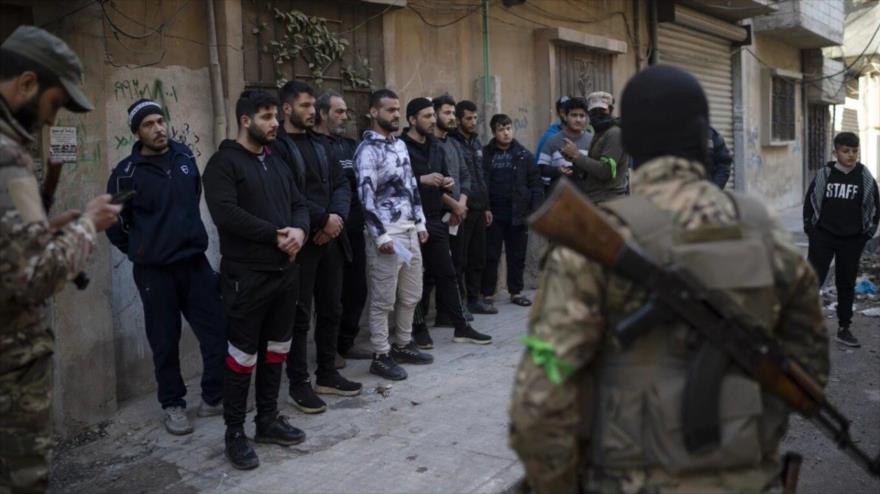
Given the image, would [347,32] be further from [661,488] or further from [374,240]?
[661,488]

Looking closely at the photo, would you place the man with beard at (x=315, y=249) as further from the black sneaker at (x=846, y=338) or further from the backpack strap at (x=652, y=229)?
the black sneaker at (x=846, y=338)

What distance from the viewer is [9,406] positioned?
2.54 m

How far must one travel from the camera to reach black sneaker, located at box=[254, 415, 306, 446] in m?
4.36

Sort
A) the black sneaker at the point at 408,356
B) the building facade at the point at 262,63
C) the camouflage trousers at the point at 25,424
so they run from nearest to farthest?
1. the camouflage trousers at the point at 25,424
2. the building facade at the point at 262,63
3. the black sneaker at the point at 408,356

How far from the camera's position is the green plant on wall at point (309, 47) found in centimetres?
604

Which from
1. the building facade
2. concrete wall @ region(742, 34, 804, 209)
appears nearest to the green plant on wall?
the building facade

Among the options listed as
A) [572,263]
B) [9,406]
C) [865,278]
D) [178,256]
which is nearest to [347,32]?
[178,256]

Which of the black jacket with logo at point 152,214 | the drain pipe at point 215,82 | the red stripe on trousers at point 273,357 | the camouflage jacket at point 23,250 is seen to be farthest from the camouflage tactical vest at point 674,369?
the drain pipe at point 215,82

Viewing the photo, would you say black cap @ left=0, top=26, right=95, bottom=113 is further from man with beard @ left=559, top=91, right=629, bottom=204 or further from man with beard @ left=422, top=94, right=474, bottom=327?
man with beard @ left=559, top=91, right=629, bottom=204

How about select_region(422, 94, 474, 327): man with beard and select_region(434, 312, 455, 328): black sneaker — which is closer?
select_region(422, 94, 474, 327): man with beard

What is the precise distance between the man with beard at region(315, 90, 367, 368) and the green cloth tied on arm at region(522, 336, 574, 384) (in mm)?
3544

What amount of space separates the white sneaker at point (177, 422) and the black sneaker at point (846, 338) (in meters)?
5.24

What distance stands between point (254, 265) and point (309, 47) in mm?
2705

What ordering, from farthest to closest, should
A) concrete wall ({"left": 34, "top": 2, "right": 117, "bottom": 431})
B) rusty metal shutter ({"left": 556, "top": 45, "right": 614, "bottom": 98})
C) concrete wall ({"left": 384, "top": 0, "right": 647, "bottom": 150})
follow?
rusty metal shutter ({"left": 556, "top": 45, "right": 614, "bottom": 98}), concrete wall ({"left": 384, "top": 0, "right": 647, "bottom": 150}), concrete wall ({"left": 34, "top": 2, "right": 117, "bottom": 431})
